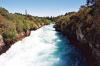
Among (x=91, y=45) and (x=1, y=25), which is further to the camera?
(x=1, y=25)

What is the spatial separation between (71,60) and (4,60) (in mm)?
8130

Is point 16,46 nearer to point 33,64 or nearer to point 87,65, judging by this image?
point 33,64

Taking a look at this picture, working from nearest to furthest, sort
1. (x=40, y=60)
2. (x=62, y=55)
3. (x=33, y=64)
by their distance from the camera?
(x=33, y=64), (x=40, y=60), (x=62, y=55)

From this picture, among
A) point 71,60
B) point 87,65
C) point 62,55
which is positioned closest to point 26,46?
point 62,55

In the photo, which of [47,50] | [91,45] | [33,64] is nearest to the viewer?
[91,45]

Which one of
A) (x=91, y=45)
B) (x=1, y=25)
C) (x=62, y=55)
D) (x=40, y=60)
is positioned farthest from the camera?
(x=1, y=25)

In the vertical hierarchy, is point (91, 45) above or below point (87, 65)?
above

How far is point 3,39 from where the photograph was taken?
33.6m

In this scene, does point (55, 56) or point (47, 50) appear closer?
point (55, 56)

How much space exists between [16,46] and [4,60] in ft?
24.7

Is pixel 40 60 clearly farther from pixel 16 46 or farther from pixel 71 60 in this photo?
pixel 16 46

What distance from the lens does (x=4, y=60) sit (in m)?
28.3

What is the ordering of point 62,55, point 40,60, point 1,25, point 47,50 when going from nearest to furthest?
point 40,60 → point 62,55 → point 47,50 → point 1,25

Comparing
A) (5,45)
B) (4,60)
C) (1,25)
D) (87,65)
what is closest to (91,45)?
(87,65)
